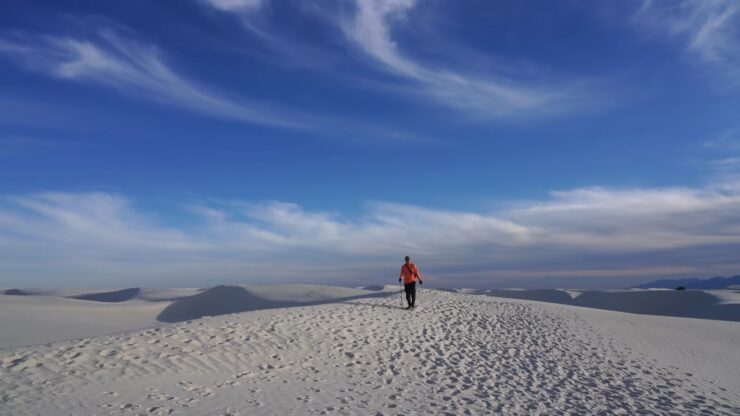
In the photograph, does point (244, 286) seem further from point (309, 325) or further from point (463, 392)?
point (463, 392)

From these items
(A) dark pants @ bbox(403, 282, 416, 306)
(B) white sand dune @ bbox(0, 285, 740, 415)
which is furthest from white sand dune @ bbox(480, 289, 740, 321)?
(A) dark pants @ bbox(403, 282, 416, 306)

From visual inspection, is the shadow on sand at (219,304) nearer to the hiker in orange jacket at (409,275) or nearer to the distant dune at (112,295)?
the hiker in orange jacket at (409,275)

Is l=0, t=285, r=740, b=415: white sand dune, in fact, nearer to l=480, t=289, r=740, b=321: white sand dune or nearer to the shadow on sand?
the shadow on sand

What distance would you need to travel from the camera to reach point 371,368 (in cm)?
1043

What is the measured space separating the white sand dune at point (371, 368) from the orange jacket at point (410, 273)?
1.12 meters

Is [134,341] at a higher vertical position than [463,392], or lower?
higher

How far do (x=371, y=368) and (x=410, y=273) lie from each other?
5.93 metres

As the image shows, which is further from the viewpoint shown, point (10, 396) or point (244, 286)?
point (244, 286)

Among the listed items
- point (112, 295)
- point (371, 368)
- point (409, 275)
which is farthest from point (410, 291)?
point (112, 295)

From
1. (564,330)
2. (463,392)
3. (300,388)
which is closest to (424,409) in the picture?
(463,392)

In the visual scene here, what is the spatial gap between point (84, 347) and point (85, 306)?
22931 mm

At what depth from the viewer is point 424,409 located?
8.12 metres

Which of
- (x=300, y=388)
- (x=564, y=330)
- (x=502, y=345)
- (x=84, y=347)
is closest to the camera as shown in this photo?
(x=300, y=388)

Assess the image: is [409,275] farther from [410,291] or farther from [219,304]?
[219,304]
